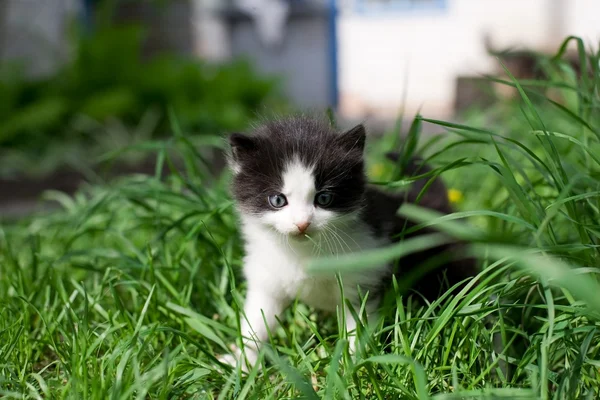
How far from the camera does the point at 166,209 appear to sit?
312 cm

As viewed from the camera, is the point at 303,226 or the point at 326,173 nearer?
the point at 303,226

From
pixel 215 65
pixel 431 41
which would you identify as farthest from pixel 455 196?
pixel 431 41

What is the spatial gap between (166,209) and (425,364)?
1.83 m

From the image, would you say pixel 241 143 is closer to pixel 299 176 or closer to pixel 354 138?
pixel 299 176

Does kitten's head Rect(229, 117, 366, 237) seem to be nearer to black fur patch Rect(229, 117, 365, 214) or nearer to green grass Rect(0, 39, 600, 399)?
black fur patch Rect(229, 117, 365, 214)

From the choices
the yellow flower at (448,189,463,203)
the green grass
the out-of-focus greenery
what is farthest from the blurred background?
the green grass

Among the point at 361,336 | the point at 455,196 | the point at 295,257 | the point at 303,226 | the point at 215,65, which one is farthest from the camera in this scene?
the point at 215,65

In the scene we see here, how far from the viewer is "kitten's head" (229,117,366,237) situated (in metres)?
1.80

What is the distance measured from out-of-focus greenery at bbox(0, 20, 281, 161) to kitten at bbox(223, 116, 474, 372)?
4360 mm

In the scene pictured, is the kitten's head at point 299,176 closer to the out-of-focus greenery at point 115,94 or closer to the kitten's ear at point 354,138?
the kitten's ear at point 354,138

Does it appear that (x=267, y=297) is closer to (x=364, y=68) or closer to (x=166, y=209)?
(x=166, y=209)

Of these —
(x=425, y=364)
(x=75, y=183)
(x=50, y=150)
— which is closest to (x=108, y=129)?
(x=50, y=150)

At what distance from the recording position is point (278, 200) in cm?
186

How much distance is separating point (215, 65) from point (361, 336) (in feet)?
Answer: 23.8
